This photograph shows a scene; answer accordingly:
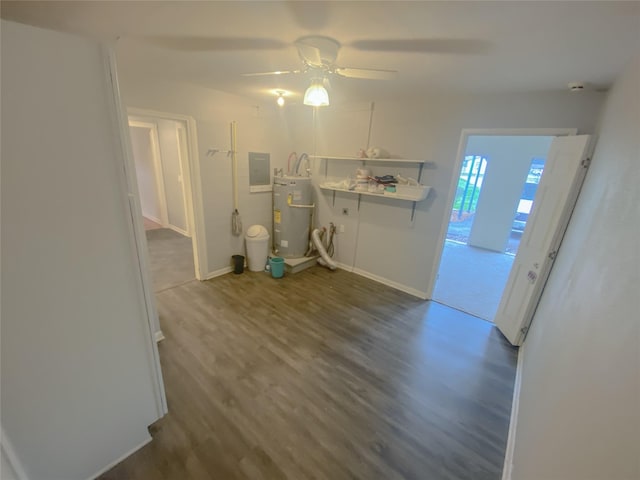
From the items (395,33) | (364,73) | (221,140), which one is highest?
(395,33)

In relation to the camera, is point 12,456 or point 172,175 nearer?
point 12,456

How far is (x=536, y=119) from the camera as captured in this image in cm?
251

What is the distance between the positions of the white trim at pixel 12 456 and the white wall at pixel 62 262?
0.01 meters

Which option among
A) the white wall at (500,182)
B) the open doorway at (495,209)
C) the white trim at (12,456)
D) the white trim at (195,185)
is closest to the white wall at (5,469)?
the white trim at (12,456)

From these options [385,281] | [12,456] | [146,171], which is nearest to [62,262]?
[12,456]

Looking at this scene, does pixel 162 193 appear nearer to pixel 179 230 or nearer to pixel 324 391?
pixel 179 230

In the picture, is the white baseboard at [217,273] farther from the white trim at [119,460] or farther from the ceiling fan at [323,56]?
the ceiling fan at [323,56]

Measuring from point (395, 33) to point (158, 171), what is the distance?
5.86 metres

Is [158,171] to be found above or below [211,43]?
below

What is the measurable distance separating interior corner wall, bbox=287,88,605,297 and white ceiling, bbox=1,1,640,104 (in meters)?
0.33

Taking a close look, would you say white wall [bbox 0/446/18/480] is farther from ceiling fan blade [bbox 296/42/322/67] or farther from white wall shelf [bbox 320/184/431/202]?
white wall shelf [bbox 320/184/431/202]

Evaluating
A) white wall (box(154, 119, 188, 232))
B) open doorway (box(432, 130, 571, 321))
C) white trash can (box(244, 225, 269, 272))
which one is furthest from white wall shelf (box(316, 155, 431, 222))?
white wall (box(154, 119, 188, 232))

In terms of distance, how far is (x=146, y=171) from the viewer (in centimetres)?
604

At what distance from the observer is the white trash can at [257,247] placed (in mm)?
3896
